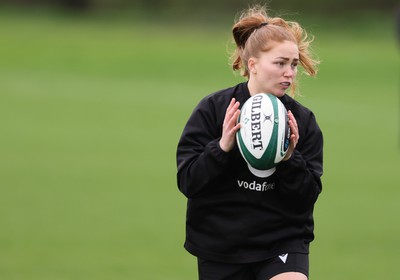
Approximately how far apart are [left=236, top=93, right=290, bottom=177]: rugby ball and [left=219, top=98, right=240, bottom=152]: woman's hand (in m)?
0.03

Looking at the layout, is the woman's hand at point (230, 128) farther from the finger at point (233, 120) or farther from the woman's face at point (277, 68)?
the woman's face at point (277, 68)

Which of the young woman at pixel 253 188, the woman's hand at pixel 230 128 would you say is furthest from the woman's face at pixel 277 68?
the woman's hand at pixel 230 128

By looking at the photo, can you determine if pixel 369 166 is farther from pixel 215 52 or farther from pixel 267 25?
pixel 215 52

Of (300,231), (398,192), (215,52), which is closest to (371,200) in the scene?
(398,192)

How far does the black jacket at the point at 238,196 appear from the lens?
17.7ft

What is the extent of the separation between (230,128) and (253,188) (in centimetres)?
37

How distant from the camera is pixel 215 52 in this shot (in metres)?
35.1

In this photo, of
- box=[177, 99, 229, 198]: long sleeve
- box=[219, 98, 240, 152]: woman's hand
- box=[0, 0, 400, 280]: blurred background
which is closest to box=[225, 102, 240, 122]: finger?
box=[219, 98, 240, 152]: woman's hand

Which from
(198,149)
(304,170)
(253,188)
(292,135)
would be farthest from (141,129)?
(292,135)

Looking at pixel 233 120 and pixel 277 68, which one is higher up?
pixel 277 68

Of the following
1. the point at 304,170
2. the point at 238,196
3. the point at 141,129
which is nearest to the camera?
the point at 304,170

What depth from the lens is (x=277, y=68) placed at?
5.39m

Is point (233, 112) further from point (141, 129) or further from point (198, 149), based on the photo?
point (141, 129)

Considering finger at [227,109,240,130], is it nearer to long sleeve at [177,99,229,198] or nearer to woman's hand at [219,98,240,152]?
woman's hand at [219,98,240,152]
